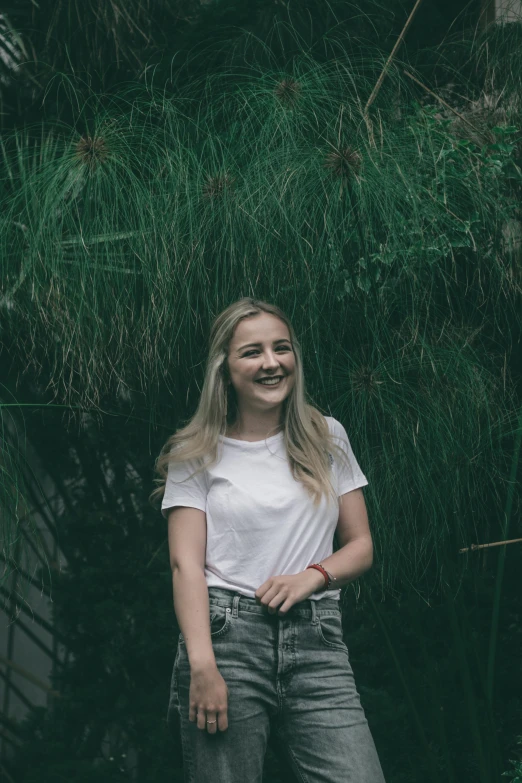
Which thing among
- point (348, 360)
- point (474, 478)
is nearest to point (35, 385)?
point (348, 360)

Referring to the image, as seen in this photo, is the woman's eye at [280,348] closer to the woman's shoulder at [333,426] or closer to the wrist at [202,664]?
the woman's shoulder at [333,426]

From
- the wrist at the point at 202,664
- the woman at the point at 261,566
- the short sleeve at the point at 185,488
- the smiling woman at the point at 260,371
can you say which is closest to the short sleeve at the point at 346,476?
the woman at the point at 261,566

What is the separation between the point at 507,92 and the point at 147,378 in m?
1.07

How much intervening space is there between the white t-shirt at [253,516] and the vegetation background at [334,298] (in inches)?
16.3

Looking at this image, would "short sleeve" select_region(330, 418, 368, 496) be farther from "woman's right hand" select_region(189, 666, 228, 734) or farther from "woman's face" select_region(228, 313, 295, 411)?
"woman's right hand" select_region(189, 666, 228, 734)

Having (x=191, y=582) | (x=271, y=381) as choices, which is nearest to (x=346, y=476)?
(x=271, y=381)

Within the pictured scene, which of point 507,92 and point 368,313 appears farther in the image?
→ point 507,92

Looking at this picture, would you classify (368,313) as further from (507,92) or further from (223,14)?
(223,14)

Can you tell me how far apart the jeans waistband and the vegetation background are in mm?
486

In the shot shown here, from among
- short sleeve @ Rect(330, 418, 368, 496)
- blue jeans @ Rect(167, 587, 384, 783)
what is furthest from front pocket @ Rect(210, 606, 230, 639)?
short sleeve @ Rect(330, 418, 368, 496)

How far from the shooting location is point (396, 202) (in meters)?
1.81

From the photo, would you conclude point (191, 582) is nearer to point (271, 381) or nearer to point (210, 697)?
point (210, 697)

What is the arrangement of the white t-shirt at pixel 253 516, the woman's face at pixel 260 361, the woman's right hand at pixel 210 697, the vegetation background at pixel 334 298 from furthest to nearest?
the vegetation background at pixel 334 298, the woman's face at pixel 260 361, the white t-shirt at pixel 253 516, the woman's right hand at pixel 210 697

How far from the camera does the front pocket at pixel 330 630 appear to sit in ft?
4.53
